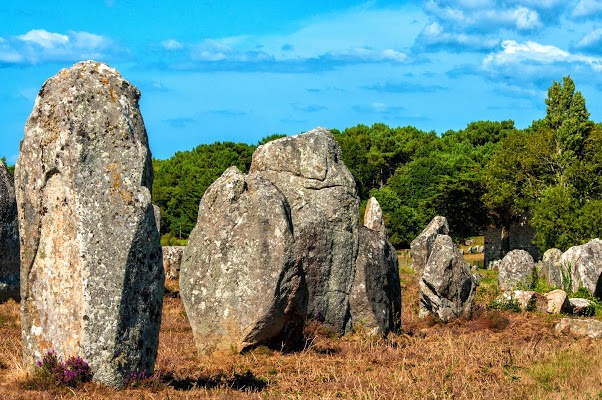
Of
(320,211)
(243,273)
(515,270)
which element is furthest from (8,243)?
(515,270)

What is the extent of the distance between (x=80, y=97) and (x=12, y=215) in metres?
12.0

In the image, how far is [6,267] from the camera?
21.2 m

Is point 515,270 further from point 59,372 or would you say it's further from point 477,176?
point 477,176

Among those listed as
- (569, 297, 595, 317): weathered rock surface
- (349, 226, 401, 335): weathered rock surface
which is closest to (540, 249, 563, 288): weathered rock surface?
(569, 297, 595, 317): weathered rock surface

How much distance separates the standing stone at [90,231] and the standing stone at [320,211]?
20.9 feet

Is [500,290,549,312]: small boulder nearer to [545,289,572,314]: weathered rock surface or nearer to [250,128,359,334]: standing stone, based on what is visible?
[545,289,572,314]: weathered rock surface

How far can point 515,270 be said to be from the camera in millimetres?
28375

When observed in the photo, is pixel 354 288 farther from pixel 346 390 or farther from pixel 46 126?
pixel 46 126

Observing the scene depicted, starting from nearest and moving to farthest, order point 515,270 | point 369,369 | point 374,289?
point 369,369 < point 374,289 < point 515,270

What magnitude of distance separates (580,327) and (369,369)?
301 inches

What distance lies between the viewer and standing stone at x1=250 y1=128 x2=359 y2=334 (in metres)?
16.6

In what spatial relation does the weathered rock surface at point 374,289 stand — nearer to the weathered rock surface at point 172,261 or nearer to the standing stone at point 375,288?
the standing stone at point 375,288

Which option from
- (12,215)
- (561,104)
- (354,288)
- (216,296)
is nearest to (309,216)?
(354,288)

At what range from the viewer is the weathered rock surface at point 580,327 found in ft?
60.1
